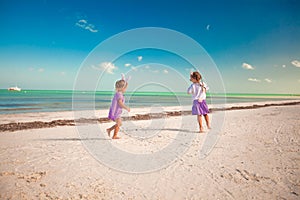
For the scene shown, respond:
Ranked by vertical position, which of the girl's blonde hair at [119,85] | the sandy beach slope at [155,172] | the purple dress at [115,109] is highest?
the girl's blonde hair at [119,85]

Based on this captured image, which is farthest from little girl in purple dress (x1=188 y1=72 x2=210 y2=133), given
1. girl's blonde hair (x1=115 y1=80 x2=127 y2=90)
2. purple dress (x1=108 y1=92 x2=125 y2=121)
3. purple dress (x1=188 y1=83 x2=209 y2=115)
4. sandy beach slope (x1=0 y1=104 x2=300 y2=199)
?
purple dress (x1=108 y1=92 x2=125 y2=121)

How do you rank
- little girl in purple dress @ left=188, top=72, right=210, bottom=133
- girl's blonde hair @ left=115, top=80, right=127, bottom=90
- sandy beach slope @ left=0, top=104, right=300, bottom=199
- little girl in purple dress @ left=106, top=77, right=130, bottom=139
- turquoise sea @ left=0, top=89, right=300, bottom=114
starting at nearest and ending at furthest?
sandy beach slope @ left=0, top=104, right=300, bottom=199, little girl in purple dress @ left=106, top=77, right=130, bottom=139, girl's blonde hair @ left=115, top=80, right=127, bottom=90, little girl in purple dress @ left=188, top=72, right=210, bottom=133, turquoise sea @ left=0, top=89, right=300, bottom=114

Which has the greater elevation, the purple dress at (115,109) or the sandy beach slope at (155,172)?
the purple dress at (115,109)

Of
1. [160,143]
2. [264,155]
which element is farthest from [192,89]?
[264,155]

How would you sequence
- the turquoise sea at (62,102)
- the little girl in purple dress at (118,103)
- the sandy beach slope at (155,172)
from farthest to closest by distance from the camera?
the turquoise sea at (62,102)
the little girl in purple dress at (118,103)
the sandy beach slope at (155,172)

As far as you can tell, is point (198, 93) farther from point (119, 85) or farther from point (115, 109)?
point (115, 109)

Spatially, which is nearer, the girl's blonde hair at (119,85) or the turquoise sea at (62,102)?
the girl's blonde hair at (119,85)

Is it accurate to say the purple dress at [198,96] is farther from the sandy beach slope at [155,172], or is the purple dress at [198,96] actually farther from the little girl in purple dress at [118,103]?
the little girl in purple dress at [118,103]

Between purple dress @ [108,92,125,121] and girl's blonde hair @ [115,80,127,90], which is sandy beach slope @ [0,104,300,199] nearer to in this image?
purple dress @ [108,92,125,121]

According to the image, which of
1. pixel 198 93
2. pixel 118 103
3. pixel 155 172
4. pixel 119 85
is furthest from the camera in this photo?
pixel 198 93

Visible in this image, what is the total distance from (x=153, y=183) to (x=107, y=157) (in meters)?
1.53

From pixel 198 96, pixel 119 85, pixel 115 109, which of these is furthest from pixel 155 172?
pixel 198 96

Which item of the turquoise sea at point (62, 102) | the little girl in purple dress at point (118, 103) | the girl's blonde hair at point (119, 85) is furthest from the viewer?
the turquoise sea at point (62, 102)

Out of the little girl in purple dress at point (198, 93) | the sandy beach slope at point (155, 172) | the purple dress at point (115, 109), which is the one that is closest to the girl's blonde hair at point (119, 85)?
the purple dress at point (115, 109)
